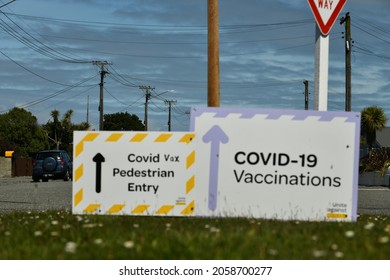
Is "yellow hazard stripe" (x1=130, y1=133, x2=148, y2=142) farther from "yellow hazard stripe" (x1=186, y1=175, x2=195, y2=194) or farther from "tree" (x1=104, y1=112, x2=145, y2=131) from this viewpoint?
"tree" (x1=104, y1=112, x2=145, y2=131)

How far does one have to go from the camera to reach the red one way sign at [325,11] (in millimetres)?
9117

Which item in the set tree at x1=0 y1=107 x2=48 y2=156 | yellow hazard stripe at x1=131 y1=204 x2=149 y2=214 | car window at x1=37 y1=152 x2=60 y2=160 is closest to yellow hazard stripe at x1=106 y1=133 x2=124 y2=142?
yellow hazard stripe at x1=131 y1=204 x2=149 y2=214

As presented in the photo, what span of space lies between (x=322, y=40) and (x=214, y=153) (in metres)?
2.56

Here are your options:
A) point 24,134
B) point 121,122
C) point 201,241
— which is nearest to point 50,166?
point 201,241

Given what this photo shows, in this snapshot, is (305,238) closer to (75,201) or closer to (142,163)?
(142,163)

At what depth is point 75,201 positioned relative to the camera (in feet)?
28.8

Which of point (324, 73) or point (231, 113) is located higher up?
point (324, 73)

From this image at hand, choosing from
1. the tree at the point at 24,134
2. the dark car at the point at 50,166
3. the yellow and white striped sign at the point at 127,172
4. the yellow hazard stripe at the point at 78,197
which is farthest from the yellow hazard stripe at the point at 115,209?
the tree at the point at 24,134

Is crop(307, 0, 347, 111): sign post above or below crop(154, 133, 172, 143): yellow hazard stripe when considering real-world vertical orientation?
above

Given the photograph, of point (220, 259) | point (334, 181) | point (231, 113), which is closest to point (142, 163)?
point (231, 113)

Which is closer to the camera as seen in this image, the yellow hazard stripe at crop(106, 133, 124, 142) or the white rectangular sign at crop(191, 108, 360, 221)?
the white rectangular sign at crop(191, 108, 360, 221)

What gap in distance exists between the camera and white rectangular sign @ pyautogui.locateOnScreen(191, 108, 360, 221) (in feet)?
27.1

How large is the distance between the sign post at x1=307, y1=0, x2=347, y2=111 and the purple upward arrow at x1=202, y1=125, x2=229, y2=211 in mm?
1940

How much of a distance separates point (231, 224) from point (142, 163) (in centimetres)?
170
